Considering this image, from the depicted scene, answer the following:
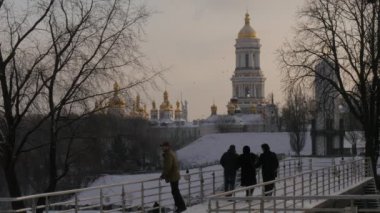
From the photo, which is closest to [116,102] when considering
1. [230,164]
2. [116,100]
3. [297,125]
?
[116,100]

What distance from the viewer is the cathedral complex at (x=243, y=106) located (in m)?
152

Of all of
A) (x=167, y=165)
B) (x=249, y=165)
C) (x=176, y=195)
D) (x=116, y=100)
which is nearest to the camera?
(x=167, y=165)

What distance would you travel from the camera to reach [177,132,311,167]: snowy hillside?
106887mm

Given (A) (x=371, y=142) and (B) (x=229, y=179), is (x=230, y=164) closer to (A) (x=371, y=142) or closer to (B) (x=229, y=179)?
(B) (x=229, y=179)

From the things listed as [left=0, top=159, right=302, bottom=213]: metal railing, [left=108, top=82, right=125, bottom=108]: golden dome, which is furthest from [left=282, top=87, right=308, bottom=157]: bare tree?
[left=108, top=82, right=125, bottom=108]: golden dome

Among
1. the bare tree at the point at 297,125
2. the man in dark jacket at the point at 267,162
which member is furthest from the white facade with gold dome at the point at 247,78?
the man in dark jacket at the point at 267,162

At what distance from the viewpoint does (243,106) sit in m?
173

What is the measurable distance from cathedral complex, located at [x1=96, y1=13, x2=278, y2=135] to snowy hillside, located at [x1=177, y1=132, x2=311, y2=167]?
72.0 feet

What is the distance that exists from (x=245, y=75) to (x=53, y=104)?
512ft

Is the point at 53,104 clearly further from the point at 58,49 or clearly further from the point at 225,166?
the point at 225,166

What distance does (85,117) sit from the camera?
2002 cm

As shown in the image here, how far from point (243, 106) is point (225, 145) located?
56.3 metres

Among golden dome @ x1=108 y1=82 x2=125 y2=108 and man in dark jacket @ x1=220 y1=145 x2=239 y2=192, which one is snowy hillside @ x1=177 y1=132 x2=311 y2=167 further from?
golden dome @ x1=108 y1=82 x2=125 y2=108

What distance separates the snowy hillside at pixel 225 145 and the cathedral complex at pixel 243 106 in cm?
2196
